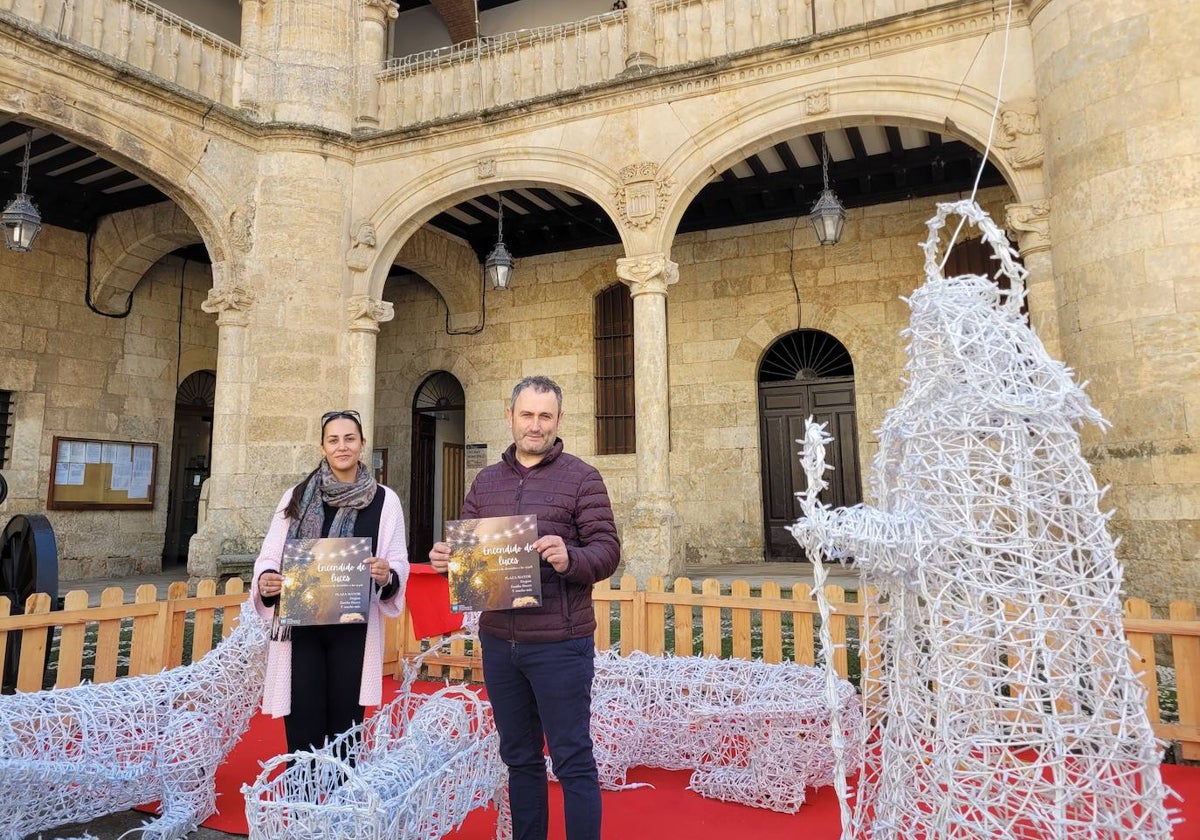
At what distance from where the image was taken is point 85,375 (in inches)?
368

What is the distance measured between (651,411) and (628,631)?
331cm

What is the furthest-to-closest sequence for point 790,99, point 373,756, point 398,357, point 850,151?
point 398,357 → point 850,151 → point 790,99 → point 373,756

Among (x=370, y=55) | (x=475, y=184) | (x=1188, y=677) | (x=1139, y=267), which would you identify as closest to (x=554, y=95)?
(x=475, y=184)

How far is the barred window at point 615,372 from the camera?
10109 mm

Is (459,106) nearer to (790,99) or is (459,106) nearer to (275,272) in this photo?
(275,272)

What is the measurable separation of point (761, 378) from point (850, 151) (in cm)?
291

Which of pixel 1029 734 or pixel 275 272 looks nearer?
pixel 1029 734

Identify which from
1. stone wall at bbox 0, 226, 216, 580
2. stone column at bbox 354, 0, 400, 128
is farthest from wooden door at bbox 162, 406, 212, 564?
stone column at bbox 354, 0, 400, 128

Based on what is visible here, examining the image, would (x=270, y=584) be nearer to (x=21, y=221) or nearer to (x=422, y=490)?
(x=21, y=221)

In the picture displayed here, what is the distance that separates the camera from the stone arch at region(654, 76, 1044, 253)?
617 centimetres

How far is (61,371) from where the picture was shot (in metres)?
9.13

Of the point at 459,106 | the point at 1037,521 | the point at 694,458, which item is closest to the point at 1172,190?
the point at 1037,521

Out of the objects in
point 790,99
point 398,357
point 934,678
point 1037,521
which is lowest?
point 934,678

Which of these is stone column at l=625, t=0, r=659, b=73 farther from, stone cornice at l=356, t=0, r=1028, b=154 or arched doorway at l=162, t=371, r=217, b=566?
arched doorway at l=162, t=371, r=217, b=566
